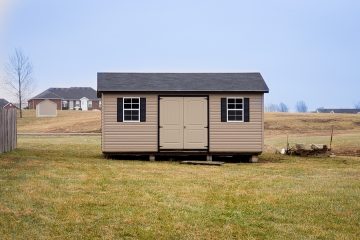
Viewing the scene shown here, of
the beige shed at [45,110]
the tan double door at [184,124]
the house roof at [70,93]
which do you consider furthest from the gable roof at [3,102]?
the tan double door at [184,124]

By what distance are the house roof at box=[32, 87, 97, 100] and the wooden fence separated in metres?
81.0

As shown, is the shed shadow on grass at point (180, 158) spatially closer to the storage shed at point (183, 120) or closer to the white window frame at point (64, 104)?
the storage shed at point (183, 120)

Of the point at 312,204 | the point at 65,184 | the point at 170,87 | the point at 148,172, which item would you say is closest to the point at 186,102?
the point at 170,87

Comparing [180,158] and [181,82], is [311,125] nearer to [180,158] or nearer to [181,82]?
[180,158]

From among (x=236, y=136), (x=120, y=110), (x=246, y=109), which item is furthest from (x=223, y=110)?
(x=120, y=110)

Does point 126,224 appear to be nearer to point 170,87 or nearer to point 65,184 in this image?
point 65,184

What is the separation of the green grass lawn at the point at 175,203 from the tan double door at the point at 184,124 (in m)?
4.90

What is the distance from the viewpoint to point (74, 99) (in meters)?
112

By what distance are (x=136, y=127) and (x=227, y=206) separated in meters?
12.9

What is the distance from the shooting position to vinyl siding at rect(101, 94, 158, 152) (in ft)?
77.5

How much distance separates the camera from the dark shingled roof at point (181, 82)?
23.7m

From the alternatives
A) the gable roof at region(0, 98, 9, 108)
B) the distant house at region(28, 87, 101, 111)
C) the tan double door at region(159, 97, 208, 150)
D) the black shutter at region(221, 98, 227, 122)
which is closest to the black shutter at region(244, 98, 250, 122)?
the black shutter at region(221, 98, 227, 122)

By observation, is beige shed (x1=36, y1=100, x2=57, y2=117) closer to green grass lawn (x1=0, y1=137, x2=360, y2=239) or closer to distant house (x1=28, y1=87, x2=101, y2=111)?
distant house (x1=28, y1=87, x2=101, y2=111)

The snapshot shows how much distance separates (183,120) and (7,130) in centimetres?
924
